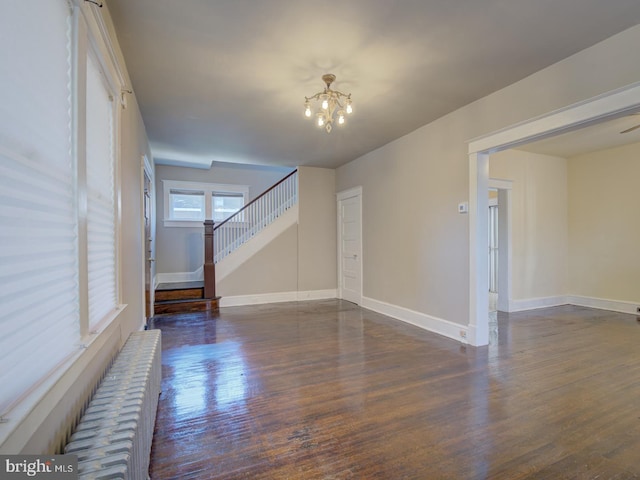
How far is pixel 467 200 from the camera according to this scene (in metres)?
3.58

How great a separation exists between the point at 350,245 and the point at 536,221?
11.4ft

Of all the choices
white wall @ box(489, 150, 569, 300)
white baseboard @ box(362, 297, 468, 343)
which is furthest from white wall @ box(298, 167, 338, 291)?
white wall @ box(489, 150, 569, 300)

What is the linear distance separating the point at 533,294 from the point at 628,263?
1519 mm

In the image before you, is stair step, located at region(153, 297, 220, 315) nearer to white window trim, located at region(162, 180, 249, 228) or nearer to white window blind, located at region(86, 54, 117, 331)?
white window trim, located at region(162, 180, 249, 228)

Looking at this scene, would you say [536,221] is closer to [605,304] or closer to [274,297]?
[605,304]

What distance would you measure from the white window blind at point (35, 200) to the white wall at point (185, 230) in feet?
19.1

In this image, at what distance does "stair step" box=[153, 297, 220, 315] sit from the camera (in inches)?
204

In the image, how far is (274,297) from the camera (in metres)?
6.21

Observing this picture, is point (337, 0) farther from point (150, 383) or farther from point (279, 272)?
point (279, 272)

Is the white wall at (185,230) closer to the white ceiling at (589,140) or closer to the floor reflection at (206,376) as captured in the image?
the floor reflection at (206,376)

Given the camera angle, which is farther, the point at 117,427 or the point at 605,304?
the point at 605,304

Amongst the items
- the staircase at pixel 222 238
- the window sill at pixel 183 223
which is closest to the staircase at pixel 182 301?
the staircase at pixel 222 238

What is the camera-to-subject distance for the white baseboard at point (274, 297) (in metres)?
5.88
